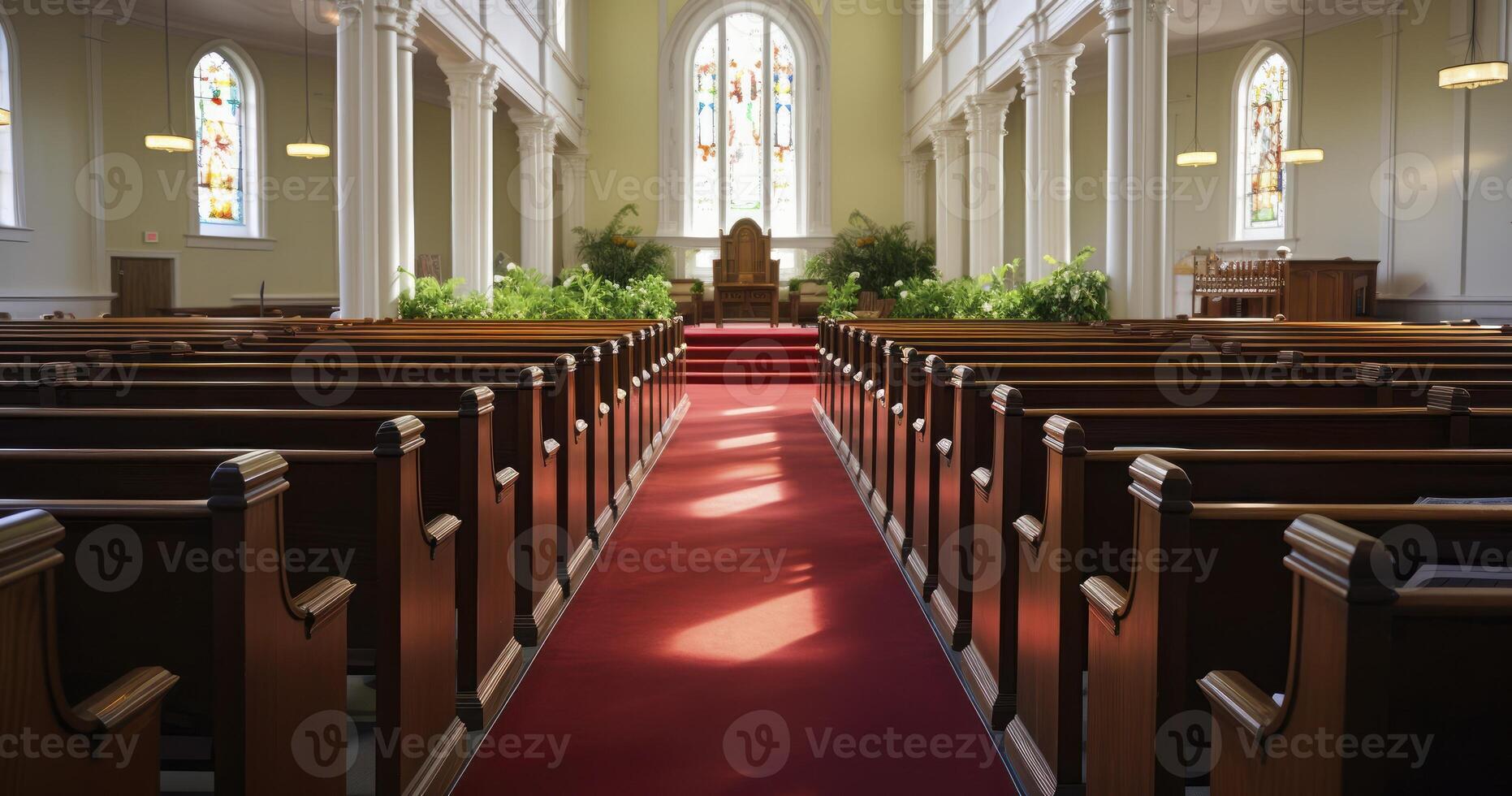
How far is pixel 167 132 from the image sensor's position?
44.0ft

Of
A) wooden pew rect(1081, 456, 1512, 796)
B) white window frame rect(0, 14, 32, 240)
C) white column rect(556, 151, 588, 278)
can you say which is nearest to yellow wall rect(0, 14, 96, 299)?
white window frame rect(0, 14, 32, 240)

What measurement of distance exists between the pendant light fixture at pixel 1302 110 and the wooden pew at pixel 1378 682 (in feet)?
41.3

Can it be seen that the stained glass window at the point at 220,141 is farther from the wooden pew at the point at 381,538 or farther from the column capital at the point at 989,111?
the wooden pew at the point at 381,538

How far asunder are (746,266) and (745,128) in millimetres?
3908

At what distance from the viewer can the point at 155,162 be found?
44.4 feet

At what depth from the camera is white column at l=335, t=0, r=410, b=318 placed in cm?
891

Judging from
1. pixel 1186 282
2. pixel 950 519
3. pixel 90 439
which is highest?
pixel 1186 282

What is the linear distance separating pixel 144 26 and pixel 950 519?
14.0 m

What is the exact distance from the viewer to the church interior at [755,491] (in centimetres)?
152

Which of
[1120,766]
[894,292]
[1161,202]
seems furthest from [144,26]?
[1120,766]

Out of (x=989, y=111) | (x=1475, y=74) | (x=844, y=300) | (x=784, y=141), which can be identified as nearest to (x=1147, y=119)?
(x=1475, y=74)

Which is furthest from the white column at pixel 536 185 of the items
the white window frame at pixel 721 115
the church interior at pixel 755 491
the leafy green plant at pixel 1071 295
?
the leafy green plant at pixel 1071 295

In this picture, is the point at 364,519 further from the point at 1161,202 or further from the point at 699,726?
the point at 1161,202

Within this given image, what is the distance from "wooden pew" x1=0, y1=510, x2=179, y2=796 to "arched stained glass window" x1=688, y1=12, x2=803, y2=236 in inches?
726
